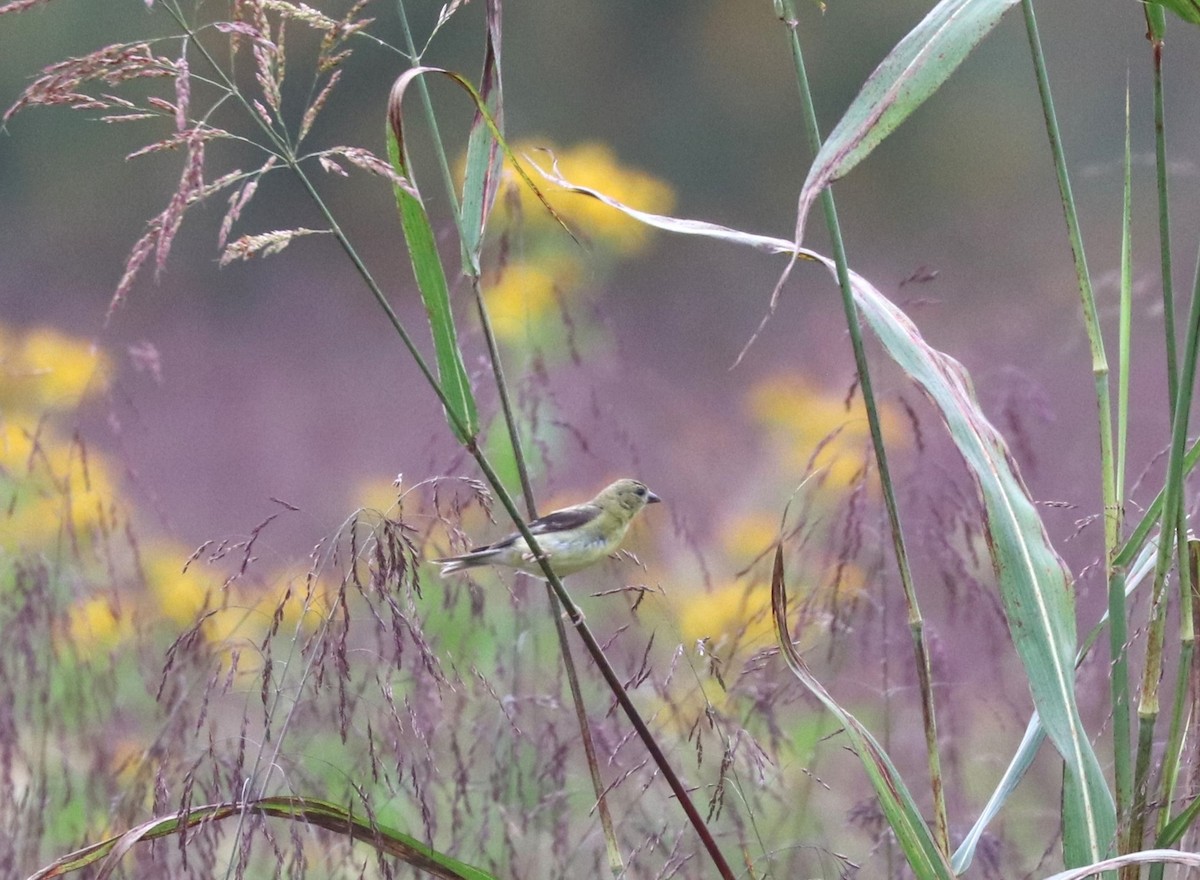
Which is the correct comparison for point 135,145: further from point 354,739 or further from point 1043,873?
point 1043,873

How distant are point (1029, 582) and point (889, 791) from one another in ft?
0.58

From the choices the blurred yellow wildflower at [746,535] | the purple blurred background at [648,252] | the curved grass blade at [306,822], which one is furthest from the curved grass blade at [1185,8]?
the purple blurred background at [648,252]

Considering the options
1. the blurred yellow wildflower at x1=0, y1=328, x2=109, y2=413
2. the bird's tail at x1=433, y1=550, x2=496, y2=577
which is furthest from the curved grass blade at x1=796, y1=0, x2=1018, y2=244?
the blurred yellow wildflower at x1=0, y1=328, x2=109, y2=413

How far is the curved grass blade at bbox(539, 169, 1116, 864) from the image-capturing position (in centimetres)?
88

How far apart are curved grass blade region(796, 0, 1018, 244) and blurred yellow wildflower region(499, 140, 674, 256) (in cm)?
146

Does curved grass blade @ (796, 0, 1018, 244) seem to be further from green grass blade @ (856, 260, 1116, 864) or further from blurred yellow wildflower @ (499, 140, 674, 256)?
blurred yellow wildflower @ (499, 140, 674, 256)

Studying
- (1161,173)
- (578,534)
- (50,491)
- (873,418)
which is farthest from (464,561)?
(50,491)

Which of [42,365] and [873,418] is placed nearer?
[873,418]

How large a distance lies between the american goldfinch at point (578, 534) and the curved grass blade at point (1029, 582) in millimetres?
841

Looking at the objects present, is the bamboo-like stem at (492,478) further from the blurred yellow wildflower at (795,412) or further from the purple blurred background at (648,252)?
the purple blurred background at (648,252)

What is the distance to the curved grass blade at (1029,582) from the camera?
34.8 inches

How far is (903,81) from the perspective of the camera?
0.77 m

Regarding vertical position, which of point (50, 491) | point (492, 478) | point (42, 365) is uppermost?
point (42, 365)

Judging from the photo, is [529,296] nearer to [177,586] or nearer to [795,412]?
[795,412]
